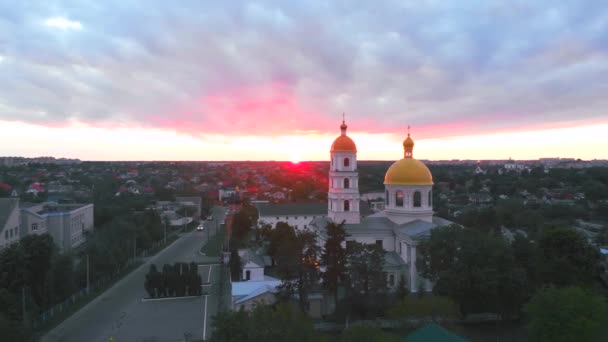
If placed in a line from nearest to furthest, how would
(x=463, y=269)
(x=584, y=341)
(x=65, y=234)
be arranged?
(x=584, y=341) < (x=463, y=269) < (x=65, y=234)

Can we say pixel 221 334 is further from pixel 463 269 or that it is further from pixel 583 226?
pixel 583 226

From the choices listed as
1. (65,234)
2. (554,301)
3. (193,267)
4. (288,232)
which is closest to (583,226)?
(288,232)

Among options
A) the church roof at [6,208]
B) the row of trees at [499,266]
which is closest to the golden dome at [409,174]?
the row of trees at [499,266]

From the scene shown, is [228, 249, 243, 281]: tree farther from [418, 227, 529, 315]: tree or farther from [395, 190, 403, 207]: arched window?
[418, 227, 529, 315]: tree

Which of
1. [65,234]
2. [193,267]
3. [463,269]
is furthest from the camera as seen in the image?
[65,234]

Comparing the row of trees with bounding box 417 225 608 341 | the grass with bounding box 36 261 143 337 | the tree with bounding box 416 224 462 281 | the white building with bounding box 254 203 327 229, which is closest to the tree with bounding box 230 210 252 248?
the white building with bounding box 254 203 327 229

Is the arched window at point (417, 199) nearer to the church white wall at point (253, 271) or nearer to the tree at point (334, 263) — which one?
the tree at point (334, 263)
